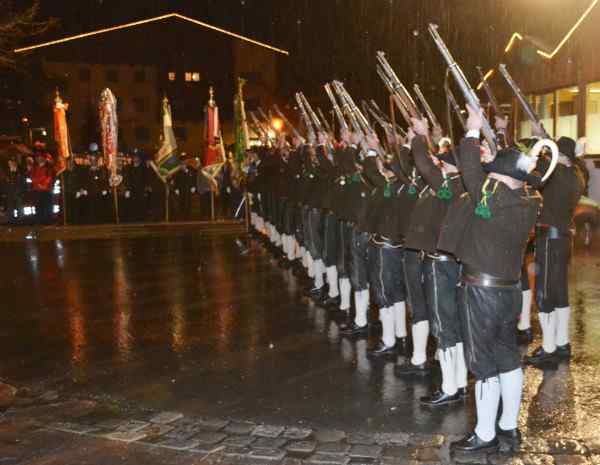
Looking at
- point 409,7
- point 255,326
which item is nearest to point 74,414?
point 255,326

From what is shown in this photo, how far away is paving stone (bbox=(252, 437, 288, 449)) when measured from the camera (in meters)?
5.31

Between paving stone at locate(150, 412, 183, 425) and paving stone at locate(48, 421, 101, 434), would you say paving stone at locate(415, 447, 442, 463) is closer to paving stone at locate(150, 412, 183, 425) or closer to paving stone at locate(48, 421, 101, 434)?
paving stone at locate(150, 412, 183, 425)

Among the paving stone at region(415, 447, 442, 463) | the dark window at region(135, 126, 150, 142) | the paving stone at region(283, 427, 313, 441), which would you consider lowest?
the paving stone at region(415, 447, 442, 463)

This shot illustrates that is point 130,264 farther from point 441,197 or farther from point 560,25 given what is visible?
point 560,25

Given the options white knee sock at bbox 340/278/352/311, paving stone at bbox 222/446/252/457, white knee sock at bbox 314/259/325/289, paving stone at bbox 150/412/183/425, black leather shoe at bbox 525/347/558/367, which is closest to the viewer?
paving stone at bbox 222/446/252/457

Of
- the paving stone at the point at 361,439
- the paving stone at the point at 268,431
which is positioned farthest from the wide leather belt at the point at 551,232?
the paving stone at the point at 268,431

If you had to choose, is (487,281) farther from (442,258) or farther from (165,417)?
(165,417)

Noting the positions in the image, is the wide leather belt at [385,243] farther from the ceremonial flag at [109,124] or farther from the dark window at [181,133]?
the dark window at [181,133]

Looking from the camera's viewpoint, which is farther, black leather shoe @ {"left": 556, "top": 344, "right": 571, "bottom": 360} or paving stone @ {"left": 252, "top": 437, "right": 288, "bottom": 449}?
black leather shoe @ {"left": 556, "top": 344, "right": 571, "bottom": 360}

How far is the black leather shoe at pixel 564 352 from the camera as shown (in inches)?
285

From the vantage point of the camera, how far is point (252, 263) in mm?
14219

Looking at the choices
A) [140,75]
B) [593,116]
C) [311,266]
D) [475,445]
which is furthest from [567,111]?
[140,75]

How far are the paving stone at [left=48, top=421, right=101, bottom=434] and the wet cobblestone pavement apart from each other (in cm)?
2

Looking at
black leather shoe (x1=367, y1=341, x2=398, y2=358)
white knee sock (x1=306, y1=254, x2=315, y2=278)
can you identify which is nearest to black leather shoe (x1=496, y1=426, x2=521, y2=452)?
black leather shoe (x1=367, y1=341, x2=398, y2=358)
